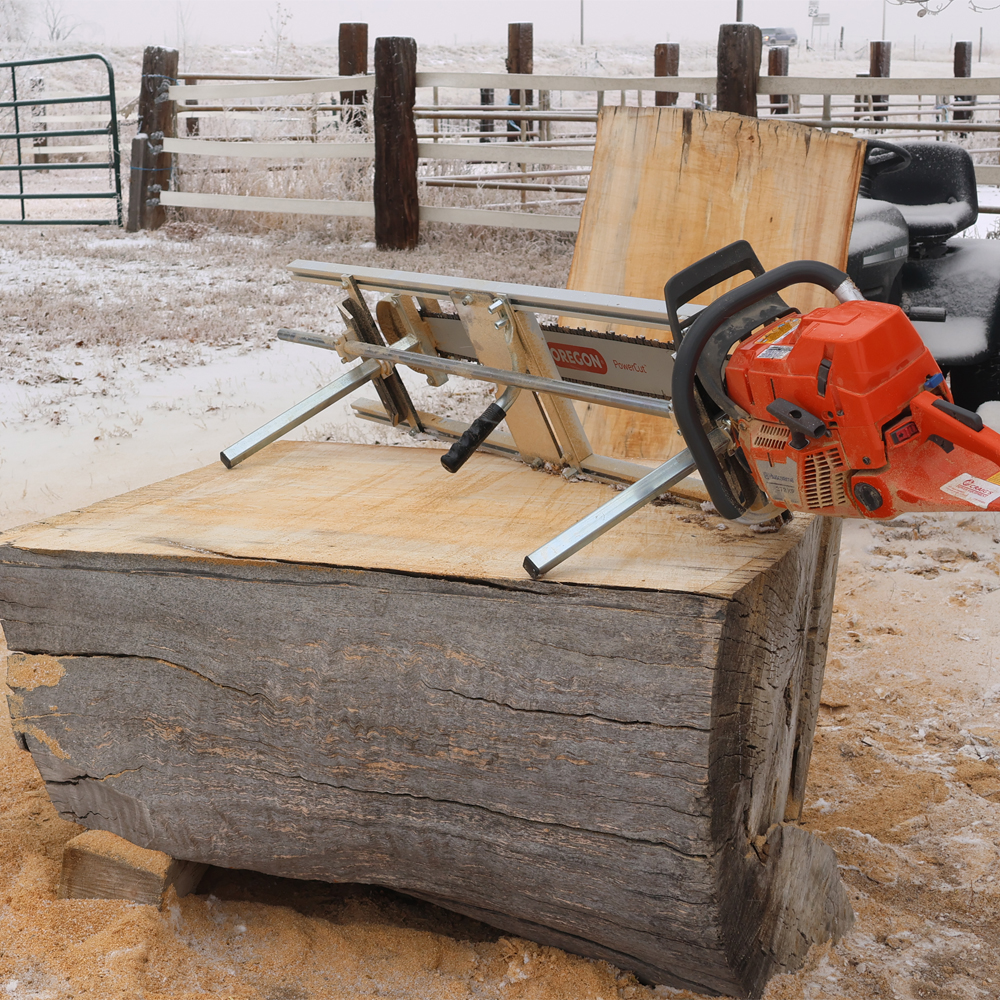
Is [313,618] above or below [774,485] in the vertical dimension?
below

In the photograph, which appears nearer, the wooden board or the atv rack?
the atv rack

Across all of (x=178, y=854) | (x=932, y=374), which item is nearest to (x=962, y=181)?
(x=932, y=374)

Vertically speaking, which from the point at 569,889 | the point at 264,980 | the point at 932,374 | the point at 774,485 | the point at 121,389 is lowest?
the point at 264,980

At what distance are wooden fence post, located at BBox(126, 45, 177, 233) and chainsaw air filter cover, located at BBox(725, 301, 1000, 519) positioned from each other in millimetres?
9676

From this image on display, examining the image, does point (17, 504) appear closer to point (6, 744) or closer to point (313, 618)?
point (6, 744)

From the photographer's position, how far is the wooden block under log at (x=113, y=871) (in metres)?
1.89

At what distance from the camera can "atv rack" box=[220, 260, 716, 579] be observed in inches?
64.8

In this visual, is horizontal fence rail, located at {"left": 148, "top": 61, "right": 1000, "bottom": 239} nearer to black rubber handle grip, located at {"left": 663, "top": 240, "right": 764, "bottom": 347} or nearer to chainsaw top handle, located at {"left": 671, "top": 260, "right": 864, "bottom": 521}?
black rubber handle grip, located at {"left": 663, "top": 240, "right": 764, "bottom": 347}

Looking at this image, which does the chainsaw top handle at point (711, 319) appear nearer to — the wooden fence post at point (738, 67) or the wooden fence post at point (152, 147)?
the wooden fence post at point (738, 67)

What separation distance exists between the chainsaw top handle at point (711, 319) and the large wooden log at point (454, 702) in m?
0.22

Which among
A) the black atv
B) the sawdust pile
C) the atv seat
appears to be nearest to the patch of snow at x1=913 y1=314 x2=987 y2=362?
the black atv

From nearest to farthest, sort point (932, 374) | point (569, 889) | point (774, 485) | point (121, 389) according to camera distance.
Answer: point (932, 374) < point (774, 485) < point (569, 889) < point (121, 389)

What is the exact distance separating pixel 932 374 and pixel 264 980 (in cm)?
149

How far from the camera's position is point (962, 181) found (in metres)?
3.92
